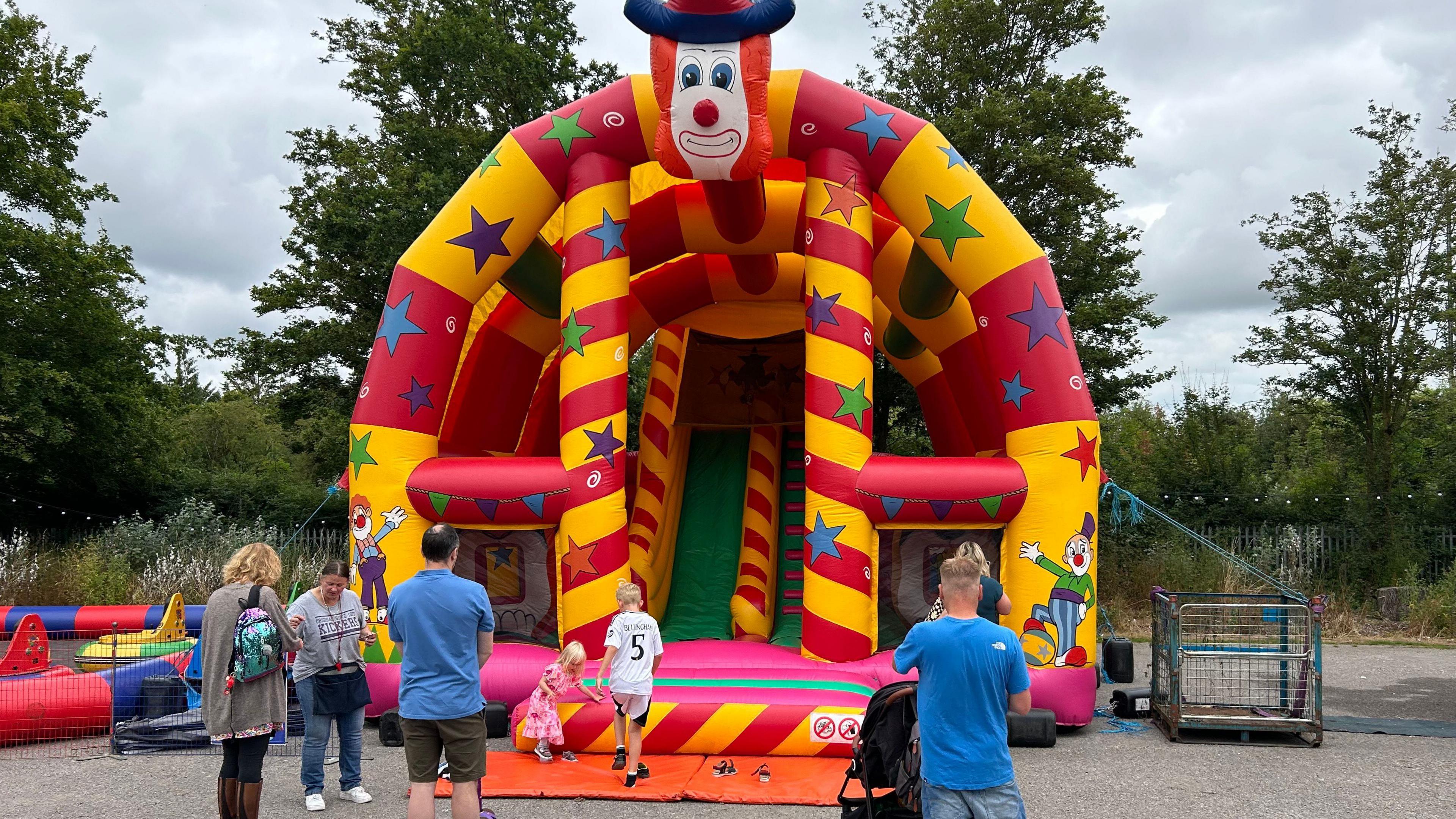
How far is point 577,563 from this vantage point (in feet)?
22.6

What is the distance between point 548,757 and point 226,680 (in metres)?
2.25

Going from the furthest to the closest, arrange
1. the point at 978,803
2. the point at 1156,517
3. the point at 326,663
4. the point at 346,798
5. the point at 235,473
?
1. the point at 235,473
2. the point at 1156,517
3. the point at 346,798
4. the point at 326,663
5. the point at 978,803

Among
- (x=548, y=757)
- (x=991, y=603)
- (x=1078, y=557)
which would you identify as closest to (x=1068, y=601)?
(x=1078, y=557)

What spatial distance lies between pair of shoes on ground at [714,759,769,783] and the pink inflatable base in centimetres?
88

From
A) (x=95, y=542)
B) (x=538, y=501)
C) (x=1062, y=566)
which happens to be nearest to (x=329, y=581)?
(x=538, y=501)

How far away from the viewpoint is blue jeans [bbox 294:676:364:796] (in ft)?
15.5

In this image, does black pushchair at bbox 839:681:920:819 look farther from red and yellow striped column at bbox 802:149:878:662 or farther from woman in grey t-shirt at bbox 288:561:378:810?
red and yellow striped column at bbox 802:149:878:662

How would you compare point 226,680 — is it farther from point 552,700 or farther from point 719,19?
point 719,19

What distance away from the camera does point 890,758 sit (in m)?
3.26

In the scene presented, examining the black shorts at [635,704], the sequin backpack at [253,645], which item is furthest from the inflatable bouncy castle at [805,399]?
the sequin backpack at [253,645]

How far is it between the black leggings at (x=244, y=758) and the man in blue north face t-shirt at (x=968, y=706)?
8.44 feet

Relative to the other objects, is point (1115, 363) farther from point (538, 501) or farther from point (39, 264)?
point (39, 264)

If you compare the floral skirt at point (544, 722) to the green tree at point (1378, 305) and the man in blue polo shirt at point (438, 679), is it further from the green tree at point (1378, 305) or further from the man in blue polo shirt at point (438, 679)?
the green tree at point (1378, 305)

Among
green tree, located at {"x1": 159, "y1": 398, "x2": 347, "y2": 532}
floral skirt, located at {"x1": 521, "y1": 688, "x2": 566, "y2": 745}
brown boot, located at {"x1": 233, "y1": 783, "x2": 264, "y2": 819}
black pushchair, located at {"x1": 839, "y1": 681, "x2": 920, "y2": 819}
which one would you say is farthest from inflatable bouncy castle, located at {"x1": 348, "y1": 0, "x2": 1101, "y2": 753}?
green tree, located at {"x1": 159, "y1": 398, "x2": 347, "y2": 532}
